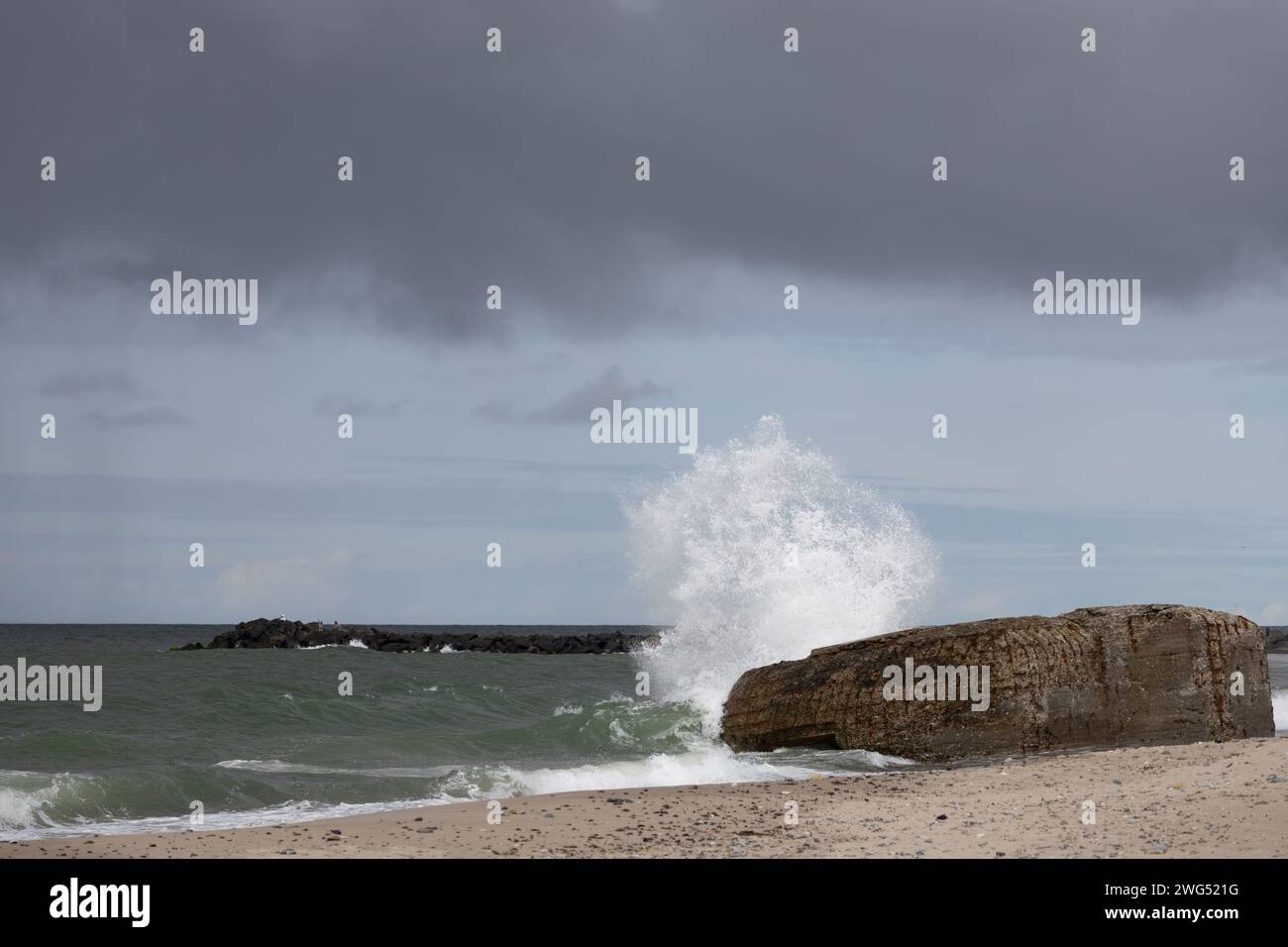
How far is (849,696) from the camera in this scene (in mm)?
13555

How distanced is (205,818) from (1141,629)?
9.23 meters

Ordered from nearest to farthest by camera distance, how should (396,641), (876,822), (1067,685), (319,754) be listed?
(876,822) → (1067,685) → (319,754) → (396,641)

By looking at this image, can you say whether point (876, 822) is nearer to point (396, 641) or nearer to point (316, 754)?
point (316, 754)

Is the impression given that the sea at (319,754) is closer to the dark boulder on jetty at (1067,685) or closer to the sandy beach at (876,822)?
the dark boulder on jetty at (1067,685)

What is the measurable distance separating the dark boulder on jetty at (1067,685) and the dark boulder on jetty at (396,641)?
41289 millimetres

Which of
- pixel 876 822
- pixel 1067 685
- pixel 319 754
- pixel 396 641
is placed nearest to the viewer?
pixel 876 822

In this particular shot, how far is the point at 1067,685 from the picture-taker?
12617 mm

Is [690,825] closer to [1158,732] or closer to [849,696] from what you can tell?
[849,696]

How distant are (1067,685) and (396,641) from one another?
48589mm

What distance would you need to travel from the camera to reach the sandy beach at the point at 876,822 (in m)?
7.74

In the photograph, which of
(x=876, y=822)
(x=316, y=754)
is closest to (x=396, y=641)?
(x=316, y=754)

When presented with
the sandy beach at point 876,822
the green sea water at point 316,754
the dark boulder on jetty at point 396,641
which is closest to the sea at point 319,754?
the green sea water at point 316,754

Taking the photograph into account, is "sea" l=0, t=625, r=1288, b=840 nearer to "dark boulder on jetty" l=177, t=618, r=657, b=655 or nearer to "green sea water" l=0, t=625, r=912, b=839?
"green sea water" l=0, t=625, r=912, b=839
